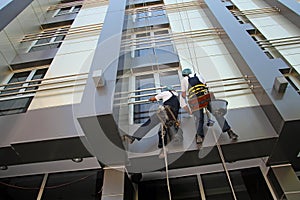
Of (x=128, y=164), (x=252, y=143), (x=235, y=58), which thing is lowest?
(x=252, y=143)

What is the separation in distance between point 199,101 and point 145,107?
1.59 meters

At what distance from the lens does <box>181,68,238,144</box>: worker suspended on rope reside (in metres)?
4.29

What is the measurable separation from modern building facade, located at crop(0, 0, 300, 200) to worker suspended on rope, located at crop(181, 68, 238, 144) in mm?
166

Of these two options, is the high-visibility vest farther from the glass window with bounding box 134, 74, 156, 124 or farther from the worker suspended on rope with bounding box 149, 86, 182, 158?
the glass window with bounding box 134, 74, 156, 124

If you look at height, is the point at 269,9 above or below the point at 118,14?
below

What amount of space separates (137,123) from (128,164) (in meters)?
0.98

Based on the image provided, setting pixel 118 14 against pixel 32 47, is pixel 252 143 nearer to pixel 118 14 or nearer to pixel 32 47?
pixel 118 14

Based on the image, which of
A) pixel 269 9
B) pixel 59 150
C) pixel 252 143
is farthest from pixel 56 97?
pixel 269 9

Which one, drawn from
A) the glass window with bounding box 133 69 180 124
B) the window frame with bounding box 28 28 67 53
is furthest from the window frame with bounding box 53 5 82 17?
the glass window with bounding box 133 69 180 124

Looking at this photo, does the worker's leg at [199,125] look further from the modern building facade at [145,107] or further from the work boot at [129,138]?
the work boot at [129,138]

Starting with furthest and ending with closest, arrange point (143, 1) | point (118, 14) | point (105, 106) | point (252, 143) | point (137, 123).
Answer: point (143, 1), point (118, 14), point (137, 123), point (252, 143), point (105, 106)

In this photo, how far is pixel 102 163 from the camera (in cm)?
447

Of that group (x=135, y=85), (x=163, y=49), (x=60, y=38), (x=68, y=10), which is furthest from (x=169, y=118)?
(x=68, y=10)

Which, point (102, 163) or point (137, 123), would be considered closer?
point (102, 163)
